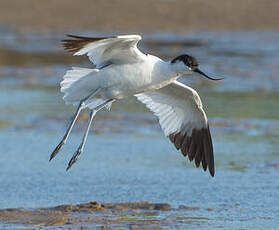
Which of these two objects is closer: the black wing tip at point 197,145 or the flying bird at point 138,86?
the flying bird at point 138,86

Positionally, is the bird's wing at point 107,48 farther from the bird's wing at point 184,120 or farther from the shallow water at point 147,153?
the shallow water at point 147,153

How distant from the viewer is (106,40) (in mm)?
7422

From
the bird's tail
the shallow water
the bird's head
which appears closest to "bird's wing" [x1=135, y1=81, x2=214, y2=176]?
the shallow water

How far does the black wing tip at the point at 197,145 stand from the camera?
8.59 m

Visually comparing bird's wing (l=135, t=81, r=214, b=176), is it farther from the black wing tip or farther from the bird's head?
the bird's head

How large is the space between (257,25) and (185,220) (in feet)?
53.2

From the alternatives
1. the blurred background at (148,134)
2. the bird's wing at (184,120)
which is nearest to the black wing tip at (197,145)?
the bird's wing at (184,120)

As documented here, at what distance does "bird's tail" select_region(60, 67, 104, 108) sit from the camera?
802 centimetres

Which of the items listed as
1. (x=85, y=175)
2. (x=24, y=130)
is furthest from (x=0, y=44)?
(x=85, y=175)

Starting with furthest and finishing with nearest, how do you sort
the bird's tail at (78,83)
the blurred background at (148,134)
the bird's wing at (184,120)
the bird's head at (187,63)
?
the bird's wing at (184,120) < the blurred background at (148,134) < the bird's tail at (78,83) < the bird's head at (187,63)

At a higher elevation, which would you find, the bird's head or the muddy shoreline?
the bird's head

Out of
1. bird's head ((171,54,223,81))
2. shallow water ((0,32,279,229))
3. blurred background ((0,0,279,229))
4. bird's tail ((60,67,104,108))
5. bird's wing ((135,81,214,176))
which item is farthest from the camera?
bird's wing ((135,81,214,176))

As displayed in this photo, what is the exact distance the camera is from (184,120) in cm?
885

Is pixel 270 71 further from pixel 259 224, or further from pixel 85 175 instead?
pixel 259 224
